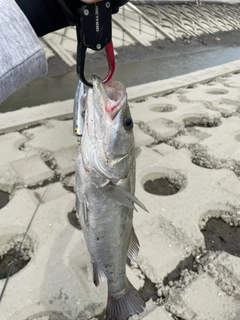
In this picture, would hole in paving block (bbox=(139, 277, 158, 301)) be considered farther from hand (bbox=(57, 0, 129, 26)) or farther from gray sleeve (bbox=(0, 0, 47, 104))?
hand (bbox=(57, 0, 129, 26))

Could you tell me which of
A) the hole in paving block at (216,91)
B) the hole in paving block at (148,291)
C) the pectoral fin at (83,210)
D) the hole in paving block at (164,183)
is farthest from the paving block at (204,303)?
the hole in paving block at (216,91)

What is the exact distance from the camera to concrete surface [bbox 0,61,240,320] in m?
2.13

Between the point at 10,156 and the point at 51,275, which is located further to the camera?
the point at 10,156

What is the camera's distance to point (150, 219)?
9.23 ft

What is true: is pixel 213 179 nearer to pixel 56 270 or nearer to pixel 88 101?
pixel 56 270

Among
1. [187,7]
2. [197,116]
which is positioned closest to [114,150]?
[197,116]

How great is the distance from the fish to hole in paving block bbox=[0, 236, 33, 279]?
103cm

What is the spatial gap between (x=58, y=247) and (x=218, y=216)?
1.59 m

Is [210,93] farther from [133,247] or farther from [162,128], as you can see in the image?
[133,247]

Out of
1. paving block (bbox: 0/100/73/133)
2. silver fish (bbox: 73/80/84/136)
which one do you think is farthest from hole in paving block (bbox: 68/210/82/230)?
paving block (bbox: 0/100/73/133)

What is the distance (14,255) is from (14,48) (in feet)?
6.36

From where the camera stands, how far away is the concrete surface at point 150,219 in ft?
7.00

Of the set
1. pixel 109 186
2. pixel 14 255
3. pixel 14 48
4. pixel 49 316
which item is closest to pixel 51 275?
pixel 49 316

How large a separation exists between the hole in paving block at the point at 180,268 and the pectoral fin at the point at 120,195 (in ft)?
3.65
